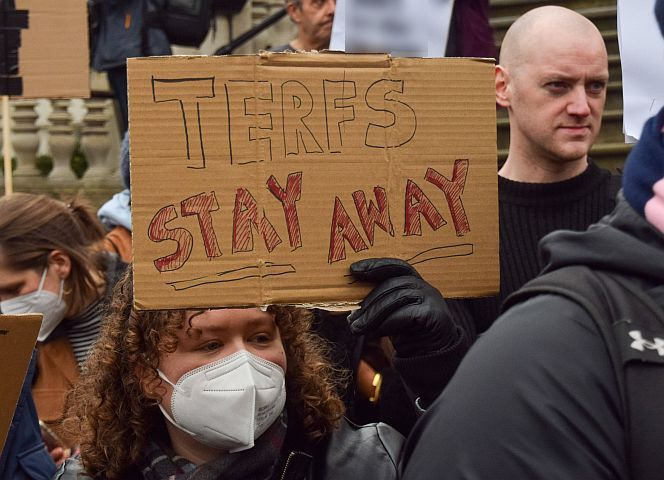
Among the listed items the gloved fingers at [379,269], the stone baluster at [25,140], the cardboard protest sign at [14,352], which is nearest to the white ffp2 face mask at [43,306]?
the cardboard protest sign at [14,352]

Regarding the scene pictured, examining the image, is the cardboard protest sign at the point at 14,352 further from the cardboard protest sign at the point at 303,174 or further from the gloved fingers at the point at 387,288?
the gloved fingers at the point at 387,288

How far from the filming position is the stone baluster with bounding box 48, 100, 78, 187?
10.6m

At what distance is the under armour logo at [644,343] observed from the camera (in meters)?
1.45

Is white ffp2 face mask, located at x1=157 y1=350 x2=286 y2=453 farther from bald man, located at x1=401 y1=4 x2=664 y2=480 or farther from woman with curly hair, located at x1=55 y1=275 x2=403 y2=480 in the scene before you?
bald man, located at x1=401 y1=4 x2=664 y2=480

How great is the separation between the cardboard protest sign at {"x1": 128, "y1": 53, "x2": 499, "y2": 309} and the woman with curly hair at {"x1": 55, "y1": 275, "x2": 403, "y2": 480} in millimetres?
373

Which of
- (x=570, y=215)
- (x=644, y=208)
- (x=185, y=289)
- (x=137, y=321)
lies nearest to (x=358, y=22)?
(x=570, y=215)

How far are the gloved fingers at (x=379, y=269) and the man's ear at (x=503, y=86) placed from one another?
54.2 inches

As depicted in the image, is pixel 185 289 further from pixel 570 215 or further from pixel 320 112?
pixel 570 215

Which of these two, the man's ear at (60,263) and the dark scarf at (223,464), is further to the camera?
the man's ear at (60,263)

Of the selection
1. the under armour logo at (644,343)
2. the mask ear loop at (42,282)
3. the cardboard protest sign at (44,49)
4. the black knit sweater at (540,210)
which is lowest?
the mask ear loop at (42,282)

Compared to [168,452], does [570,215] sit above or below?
above

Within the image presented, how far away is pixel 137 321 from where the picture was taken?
310 centimetres

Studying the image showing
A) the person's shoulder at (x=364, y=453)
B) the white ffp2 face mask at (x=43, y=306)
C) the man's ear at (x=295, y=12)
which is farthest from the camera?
the man's ear at (x=295, y=12)

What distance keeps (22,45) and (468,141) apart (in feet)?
10.8
